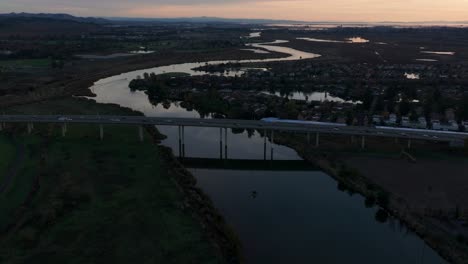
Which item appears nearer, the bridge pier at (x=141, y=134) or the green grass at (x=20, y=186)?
the green grass at (x=20, y=186)

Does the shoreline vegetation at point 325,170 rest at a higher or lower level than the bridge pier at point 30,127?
lower

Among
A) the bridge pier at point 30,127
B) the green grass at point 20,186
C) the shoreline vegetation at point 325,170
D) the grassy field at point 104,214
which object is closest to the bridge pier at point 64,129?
the grassy field at point 104,214

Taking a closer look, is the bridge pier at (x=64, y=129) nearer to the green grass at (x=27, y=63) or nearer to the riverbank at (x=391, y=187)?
the riverbank at (x=391, y=187)

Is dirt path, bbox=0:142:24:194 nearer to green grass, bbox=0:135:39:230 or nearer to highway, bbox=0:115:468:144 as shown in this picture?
green grass, bbox=0:135:39:230

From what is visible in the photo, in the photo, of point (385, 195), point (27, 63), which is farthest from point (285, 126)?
point (27, 63)

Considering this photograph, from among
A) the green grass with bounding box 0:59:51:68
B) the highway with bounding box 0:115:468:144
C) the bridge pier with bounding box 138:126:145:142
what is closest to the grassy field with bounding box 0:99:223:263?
the bridge pier with bounding box 138:126:145:142

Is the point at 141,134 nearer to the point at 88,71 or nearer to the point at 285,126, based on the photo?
the point at 285,126

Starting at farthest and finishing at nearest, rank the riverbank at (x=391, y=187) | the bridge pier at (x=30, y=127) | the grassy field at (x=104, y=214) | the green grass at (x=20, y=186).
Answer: the bridge pier at (x=30, y=127)
the green grass at (x=20, y=186)
the riverbank at (x=391, y=187)
the grassy field at (x=104, y=214)
